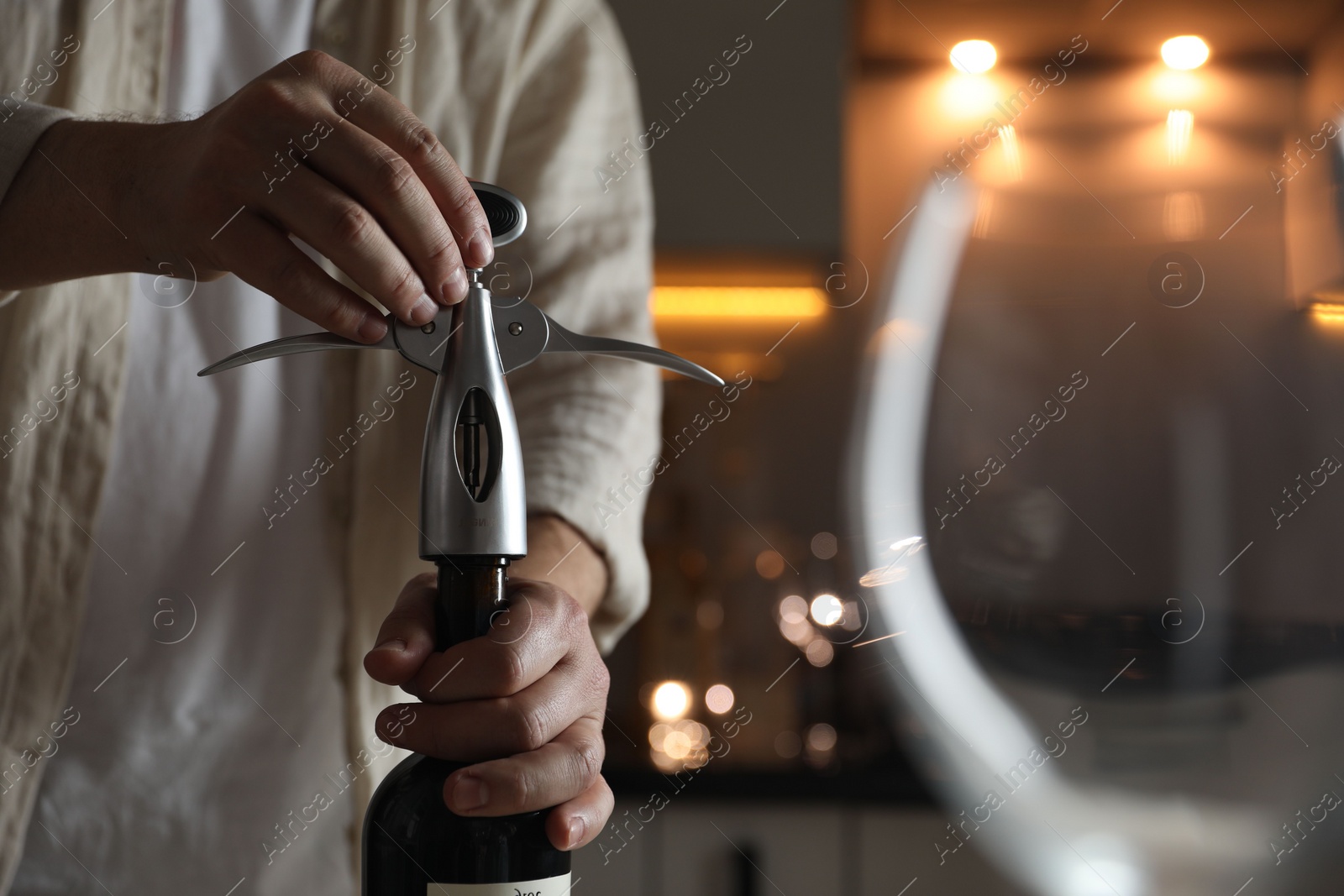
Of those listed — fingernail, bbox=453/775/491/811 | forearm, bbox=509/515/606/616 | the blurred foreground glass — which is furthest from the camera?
the blurred foreground glass

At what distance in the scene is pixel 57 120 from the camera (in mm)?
282

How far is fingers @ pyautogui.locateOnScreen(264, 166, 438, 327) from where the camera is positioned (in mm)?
237

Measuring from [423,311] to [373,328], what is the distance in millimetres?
15

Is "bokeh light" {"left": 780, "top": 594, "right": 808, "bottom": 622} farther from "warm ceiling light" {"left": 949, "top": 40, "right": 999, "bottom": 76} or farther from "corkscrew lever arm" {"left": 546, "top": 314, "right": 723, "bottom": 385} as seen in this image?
"corkscrew lever arm" {"left": 546, "top": 314, "right": 723, "bottom": 385}

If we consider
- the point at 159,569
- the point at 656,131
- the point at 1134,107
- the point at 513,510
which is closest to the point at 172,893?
the point at 159,569

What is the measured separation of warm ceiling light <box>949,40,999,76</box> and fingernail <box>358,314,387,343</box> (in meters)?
1.03

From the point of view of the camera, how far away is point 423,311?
254mm

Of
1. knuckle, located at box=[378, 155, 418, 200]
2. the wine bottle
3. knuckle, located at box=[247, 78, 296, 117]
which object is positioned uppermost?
knuckle, located at box=[247, 78, 296, 117]

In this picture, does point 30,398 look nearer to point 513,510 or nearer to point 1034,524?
point 513,510

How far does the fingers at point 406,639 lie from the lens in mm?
240

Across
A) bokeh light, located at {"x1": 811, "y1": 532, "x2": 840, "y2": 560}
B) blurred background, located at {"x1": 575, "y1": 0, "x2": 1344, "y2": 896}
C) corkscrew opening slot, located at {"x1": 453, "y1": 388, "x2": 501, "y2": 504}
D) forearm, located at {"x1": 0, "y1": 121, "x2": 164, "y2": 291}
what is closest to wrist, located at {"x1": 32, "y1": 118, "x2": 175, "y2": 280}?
forearm, located at {"x1": 0, "y1": 121, "x2": 164, "y2": 291}

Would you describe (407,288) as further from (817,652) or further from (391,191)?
(817,652)

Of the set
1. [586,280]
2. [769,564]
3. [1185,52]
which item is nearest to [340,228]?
[586,280]

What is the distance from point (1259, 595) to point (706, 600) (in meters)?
0.60
